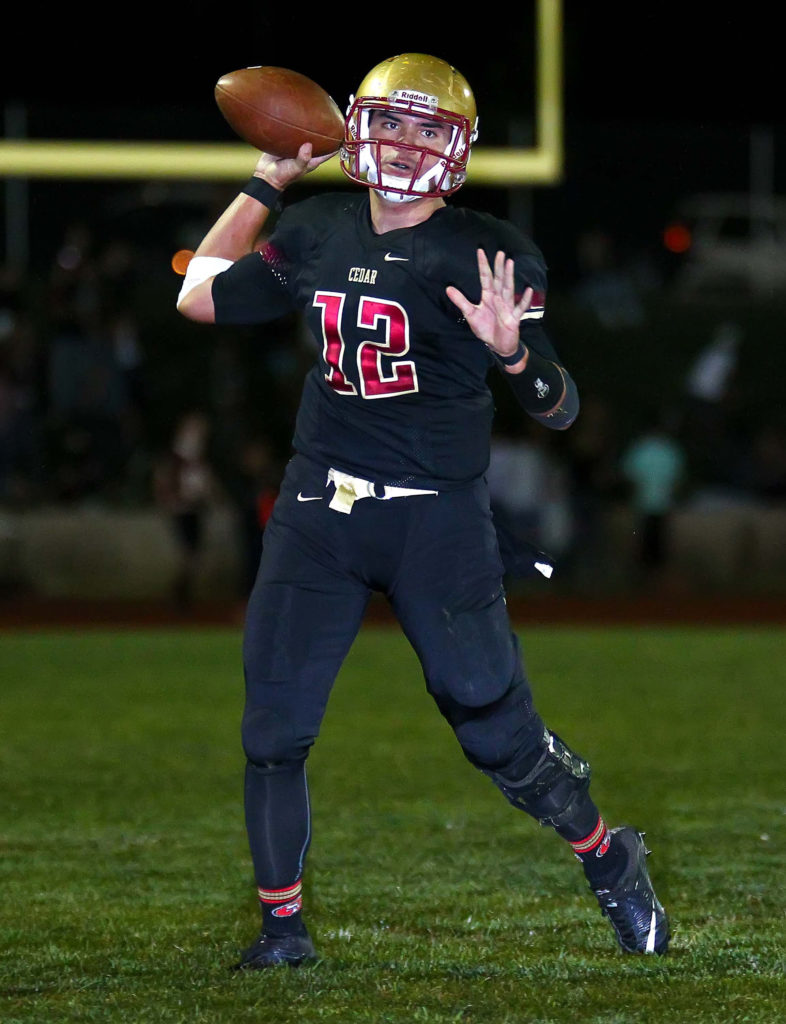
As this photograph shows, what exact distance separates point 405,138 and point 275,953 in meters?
1.79

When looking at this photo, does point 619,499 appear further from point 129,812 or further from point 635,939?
point 635,939

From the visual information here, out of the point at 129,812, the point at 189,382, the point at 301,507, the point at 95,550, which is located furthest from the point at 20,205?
the point at 301,507

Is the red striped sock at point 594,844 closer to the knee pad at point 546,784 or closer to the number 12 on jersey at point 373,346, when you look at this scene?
the knee pad at point 546,784

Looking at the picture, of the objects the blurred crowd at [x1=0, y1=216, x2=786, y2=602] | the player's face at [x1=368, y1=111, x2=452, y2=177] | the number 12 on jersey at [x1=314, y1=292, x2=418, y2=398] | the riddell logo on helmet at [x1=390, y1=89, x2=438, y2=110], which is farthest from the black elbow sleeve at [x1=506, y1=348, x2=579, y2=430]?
the blurred crowd at [x1=0, y1=216, x2=786, y2=602]

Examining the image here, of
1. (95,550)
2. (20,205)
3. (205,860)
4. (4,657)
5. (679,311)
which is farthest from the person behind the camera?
(679,311)

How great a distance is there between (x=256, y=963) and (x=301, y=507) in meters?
0.98

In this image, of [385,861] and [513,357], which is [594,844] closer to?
[513,357]

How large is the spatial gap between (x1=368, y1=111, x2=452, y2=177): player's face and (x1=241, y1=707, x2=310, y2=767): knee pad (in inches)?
47.1

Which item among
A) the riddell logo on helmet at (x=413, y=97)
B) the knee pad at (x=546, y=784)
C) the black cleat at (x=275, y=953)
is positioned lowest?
the black cleat at (x=275, y=953)

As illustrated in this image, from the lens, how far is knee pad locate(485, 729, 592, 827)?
389cm

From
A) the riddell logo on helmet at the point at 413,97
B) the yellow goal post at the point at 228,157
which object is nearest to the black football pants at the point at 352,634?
the riddell logo on helmet at the point at 413,97

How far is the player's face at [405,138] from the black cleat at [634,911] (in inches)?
60.7

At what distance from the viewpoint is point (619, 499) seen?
1350 cm

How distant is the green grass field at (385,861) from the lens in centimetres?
369
